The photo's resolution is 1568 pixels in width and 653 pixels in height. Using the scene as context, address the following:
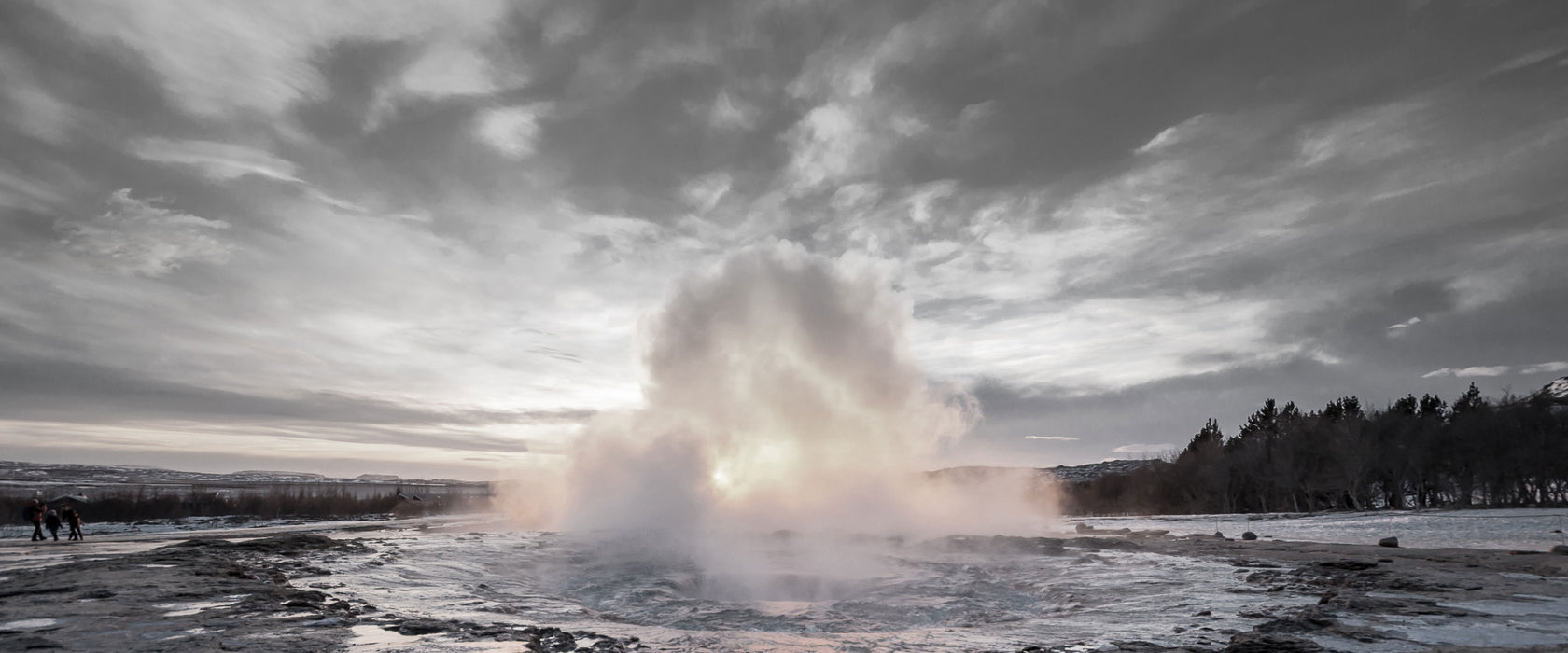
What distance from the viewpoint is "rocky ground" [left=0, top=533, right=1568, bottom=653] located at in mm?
10305

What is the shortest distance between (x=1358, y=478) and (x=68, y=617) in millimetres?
84445

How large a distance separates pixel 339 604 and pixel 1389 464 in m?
81.9

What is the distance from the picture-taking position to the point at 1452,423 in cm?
6569

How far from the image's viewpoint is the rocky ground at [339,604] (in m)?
10.3

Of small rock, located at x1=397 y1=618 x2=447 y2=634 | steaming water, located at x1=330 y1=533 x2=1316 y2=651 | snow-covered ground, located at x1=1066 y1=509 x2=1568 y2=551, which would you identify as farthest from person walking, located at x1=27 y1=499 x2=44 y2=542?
snow-covered ground, located at x1=1066 y1=509 x2=1568 y2=551

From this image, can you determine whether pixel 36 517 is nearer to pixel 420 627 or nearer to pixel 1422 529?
pixel 420 627

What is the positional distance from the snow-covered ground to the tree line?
19.9 meters

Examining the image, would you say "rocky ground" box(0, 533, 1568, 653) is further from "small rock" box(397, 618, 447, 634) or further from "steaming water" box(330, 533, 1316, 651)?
"steaming water" box(330, 533, 1316, 651)

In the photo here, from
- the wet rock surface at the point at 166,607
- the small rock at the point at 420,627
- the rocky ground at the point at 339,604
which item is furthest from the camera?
the small rock at the point at 420,627

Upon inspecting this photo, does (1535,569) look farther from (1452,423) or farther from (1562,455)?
(1452,423)

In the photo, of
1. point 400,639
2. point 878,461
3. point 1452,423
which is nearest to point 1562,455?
point 1452,423

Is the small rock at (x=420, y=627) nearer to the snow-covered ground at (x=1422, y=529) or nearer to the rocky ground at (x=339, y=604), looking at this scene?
the rocky ground at (x=339, y=604)

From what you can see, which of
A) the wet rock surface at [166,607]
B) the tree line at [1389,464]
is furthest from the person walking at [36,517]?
the tree line at [1389,464]

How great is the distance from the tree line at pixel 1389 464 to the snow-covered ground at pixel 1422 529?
65.3 feet
